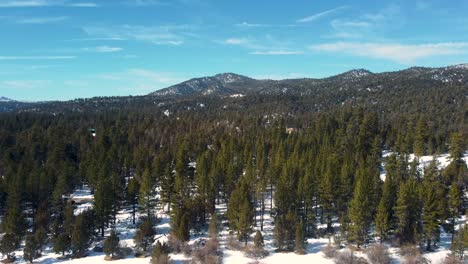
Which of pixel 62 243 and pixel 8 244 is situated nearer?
pixel 8 244

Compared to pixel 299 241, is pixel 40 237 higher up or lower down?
higher up

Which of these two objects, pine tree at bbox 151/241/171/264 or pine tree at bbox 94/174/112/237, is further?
pine tree at bbox 94/174/112/237

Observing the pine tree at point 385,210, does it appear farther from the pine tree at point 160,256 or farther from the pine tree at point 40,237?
the pine tree at point 40,237

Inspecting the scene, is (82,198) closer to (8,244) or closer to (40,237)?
(40,237)

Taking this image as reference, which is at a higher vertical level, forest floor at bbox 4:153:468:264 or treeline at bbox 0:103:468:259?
treeline at bbox 0:103:468:259

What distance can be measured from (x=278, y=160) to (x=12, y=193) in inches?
1803

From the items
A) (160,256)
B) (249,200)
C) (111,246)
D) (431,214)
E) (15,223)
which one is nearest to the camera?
(160,256)

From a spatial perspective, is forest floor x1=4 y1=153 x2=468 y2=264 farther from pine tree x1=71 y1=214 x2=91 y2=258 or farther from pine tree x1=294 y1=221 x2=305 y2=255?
pine tree x1=71 y1=214 x2=91 y2=258

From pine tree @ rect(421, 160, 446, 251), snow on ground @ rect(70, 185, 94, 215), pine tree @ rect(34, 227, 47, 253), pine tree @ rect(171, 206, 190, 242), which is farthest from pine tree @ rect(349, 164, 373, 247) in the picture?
snow on ground @ rect(70, 185, 94, 215)

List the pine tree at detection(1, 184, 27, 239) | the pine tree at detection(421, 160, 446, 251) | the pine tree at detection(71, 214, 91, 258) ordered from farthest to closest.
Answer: the pine tree at detection(1, 184, 27, 239) < the pine tree at detection(71, 214, 91, 258) < the pine tree at detection(421, 160, 446, 251)

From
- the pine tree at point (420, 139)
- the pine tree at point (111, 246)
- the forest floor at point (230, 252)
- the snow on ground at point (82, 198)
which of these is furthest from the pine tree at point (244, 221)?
the pine tree at point (420, 139)

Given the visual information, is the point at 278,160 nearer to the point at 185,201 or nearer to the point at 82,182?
the point at 185,201

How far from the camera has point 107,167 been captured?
7544 centimetres

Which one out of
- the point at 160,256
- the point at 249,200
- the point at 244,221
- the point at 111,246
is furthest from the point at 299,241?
the point at 111,246
